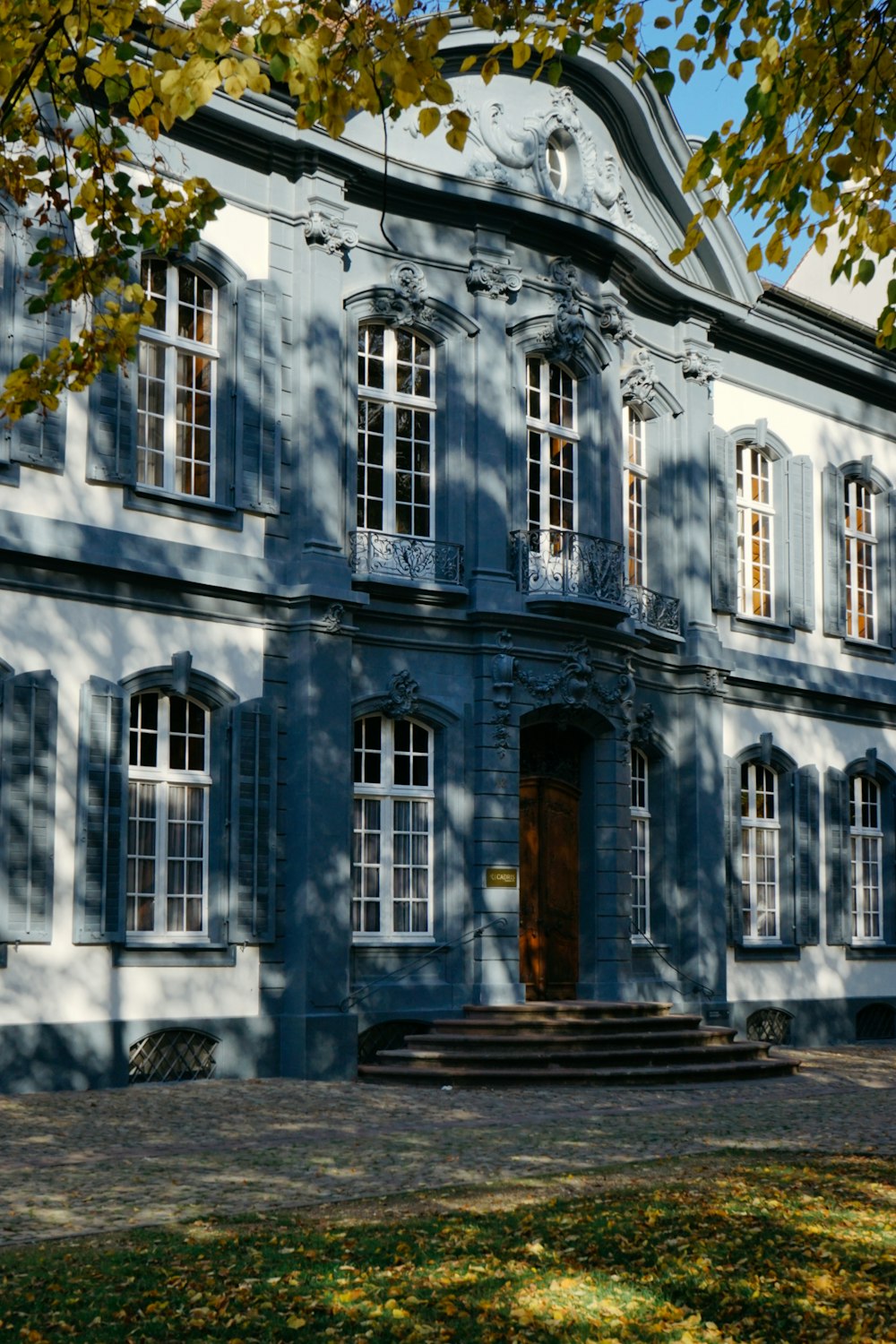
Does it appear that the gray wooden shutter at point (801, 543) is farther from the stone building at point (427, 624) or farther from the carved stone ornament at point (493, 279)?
the carved stone ornament at point (493, 279)

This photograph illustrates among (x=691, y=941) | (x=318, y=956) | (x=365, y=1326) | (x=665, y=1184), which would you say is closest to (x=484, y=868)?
(x=318, y=956)

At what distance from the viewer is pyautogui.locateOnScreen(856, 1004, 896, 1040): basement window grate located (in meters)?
24.3

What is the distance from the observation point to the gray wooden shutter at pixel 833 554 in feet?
80.8

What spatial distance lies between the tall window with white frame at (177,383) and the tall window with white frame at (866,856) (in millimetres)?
11756

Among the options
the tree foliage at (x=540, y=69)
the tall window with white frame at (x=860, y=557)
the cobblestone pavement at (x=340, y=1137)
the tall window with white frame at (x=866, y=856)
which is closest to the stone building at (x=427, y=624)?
the tall window with white frame at (x=866, y=856)

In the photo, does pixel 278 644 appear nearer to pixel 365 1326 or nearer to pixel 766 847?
pixel 766 847

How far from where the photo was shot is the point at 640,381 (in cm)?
2173

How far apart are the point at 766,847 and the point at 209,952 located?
9.35 meters

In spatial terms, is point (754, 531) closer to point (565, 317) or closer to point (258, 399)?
point (565, 317)

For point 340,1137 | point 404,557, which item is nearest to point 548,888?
point 404,557

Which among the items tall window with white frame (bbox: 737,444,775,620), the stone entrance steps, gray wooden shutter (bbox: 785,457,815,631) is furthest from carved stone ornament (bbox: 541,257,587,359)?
the stone entrance steps

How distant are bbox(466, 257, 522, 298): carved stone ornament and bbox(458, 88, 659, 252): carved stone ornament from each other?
887 millimetres

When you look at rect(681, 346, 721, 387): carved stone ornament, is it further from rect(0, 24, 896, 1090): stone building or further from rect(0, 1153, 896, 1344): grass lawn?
rect(0, 1153, 896, 1344): grass lawn

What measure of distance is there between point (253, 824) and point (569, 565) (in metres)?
4.99
